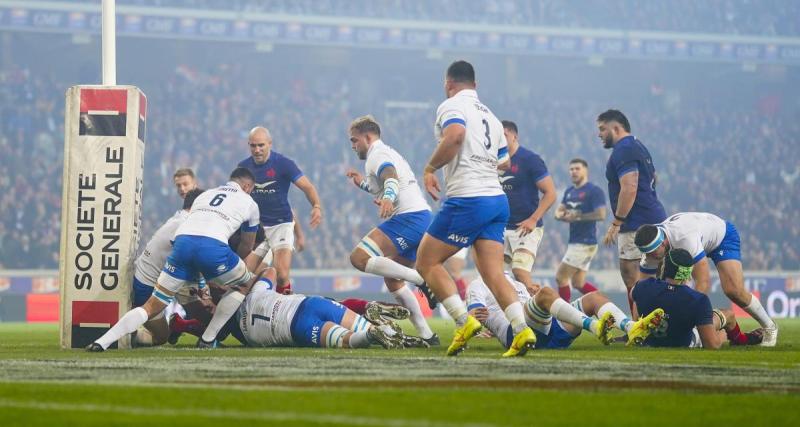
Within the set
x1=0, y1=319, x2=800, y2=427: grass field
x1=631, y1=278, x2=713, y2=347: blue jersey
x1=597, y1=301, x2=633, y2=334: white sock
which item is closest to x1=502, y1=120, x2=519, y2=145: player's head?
x1=631, y1=278, x2=713, y2=347: blue jersey

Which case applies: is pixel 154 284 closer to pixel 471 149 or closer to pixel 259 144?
pixel 259 144

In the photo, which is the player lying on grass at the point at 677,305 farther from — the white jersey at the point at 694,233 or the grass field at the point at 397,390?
the grass field at the point at 397,390

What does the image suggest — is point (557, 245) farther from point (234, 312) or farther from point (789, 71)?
point (234, 312)

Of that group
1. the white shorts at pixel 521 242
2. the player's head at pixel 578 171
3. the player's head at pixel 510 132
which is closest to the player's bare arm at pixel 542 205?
the player's head at pixel 510 132

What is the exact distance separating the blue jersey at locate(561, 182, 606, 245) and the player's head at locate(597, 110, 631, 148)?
5.00 m

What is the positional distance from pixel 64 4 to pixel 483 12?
1473cm

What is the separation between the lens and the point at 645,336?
9.77 m

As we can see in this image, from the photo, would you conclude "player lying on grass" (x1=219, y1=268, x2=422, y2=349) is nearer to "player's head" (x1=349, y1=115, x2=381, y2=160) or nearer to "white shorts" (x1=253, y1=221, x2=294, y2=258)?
"player's head" (x1=349, y1=115, x2=381, y2=160)

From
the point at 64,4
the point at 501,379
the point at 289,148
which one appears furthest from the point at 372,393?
the point at 64,4

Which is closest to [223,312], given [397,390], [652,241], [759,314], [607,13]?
[652,241]

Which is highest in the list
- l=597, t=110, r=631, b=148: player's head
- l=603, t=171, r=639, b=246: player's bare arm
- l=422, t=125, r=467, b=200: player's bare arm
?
l=597, t=110, r=631, b=148: player's head

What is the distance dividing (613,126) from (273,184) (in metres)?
3.84

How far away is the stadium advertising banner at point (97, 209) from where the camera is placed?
412 inches

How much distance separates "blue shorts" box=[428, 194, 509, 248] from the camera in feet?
28.3
